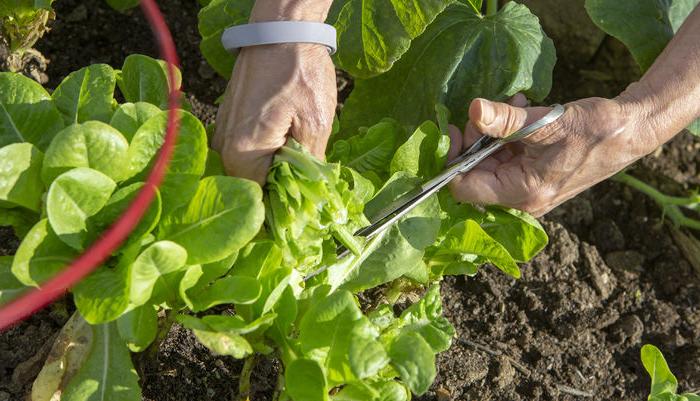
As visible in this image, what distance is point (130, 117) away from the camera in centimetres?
179

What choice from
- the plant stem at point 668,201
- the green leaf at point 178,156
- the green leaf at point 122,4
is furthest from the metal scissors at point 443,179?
the green leaf at point 122,4

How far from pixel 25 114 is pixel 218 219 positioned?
1.57ft

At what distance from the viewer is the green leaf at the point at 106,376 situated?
1.70 metres

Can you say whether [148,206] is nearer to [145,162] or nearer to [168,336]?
[145,162]

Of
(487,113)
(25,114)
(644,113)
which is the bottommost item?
Answer: (644,113)

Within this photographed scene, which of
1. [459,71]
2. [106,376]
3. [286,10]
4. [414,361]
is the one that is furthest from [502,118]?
[106,376]

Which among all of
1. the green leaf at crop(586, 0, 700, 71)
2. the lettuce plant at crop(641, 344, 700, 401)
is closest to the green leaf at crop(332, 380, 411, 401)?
the lettuce plant at crop(641, 344, 700, 401)

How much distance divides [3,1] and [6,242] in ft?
2.02

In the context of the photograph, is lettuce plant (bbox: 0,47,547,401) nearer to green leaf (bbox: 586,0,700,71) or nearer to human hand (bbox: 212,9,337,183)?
human hand (bbox: 212,9,337,183)

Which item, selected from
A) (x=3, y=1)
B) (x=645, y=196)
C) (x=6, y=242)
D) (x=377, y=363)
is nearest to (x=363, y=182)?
(x=377, y=363)

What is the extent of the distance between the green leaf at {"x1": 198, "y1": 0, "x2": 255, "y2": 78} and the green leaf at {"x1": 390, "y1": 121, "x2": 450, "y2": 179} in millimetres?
583

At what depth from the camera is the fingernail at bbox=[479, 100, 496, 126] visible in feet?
6.49

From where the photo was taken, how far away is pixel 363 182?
1.92m

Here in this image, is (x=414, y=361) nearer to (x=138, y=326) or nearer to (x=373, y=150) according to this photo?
(x=138, y=326)
